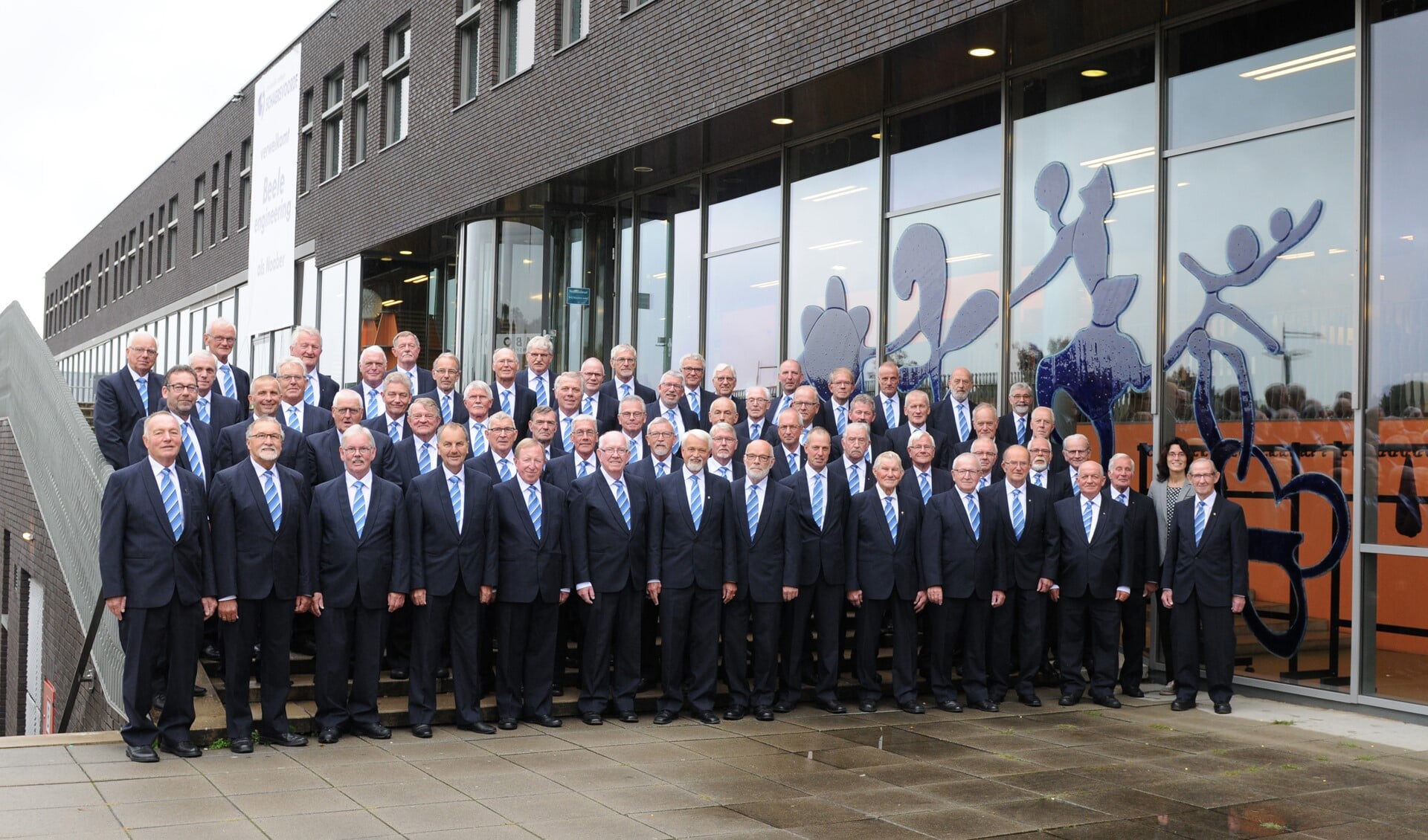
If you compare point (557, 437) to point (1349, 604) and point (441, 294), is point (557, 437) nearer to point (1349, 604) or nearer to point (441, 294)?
point (1349, 604)

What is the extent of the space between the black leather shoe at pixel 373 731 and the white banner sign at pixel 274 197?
1853 cm

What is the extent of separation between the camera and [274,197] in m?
26.3

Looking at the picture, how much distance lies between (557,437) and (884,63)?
4276 mm

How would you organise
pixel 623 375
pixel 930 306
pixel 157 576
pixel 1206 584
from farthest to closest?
pixel 930 306 → pixel 623 375 → pixel 1206 584 → pixel 157 576

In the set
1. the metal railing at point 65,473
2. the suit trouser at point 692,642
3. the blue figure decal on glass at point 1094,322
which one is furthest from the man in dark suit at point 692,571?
the blue figure decal on glass at point 1094,322

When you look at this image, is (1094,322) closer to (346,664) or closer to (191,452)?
(346,664)

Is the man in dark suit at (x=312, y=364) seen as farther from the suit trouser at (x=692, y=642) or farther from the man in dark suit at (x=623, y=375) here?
the suit trouser at (x=692, y=642)

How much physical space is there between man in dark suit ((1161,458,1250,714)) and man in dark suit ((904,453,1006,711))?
1.24 metres

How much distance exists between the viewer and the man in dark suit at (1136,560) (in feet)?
31.2

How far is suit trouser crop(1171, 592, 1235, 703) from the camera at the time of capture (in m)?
9.11

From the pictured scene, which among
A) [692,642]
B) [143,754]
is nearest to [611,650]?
[692,642]

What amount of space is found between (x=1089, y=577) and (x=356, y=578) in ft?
16.4

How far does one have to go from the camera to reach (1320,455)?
9125 millimetres

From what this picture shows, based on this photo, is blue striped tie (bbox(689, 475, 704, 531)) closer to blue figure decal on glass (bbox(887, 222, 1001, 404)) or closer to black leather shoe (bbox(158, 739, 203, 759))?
black leather shoe (bbox(158, 739, 203, 759))
